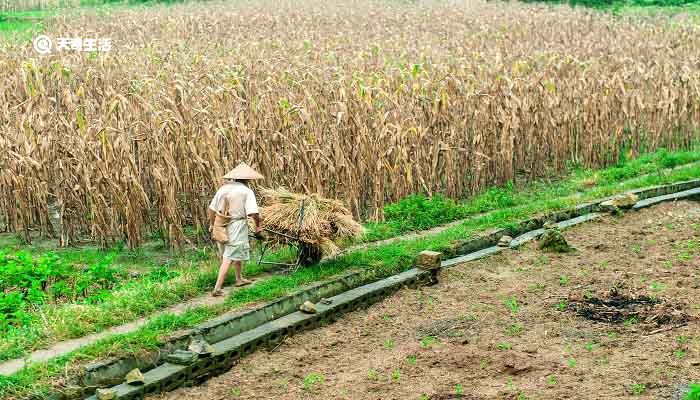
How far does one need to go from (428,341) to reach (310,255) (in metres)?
2.08

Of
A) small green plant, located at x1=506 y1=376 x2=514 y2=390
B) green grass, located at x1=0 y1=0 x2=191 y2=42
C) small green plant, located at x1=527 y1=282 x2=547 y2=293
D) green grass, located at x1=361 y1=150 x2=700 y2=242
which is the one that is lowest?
small green plant, located at x1=506 y1=376 x2=514 y2=390

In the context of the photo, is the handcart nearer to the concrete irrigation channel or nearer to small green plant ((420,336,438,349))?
the concrete irrigation channel

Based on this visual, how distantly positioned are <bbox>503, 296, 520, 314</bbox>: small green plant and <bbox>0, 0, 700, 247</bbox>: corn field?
121 inches

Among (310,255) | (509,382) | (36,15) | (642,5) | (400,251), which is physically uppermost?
(36,15)

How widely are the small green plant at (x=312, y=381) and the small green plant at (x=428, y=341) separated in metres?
0.98

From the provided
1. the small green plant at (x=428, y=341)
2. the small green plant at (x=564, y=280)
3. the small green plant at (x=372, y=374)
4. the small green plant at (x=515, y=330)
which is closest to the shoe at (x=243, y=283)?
the small green plant at (x=428, y=341)

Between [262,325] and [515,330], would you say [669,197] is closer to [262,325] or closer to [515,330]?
[515,330]

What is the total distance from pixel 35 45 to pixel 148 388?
14.7 metres

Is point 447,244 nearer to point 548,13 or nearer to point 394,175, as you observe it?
point 394,175

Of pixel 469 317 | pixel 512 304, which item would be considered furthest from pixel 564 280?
pixel 469 317

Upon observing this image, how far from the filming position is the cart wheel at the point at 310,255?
32.0 ft

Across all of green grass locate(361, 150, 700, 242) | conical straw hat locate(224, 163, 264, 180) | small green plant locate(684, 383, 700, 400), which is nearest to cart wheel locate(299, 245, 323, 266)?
conical straw hat locate(224, 163, 264, 180)

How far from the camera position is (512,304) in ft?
29.7

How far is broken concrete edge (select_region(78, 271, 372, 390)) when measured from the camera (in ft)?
23.8
